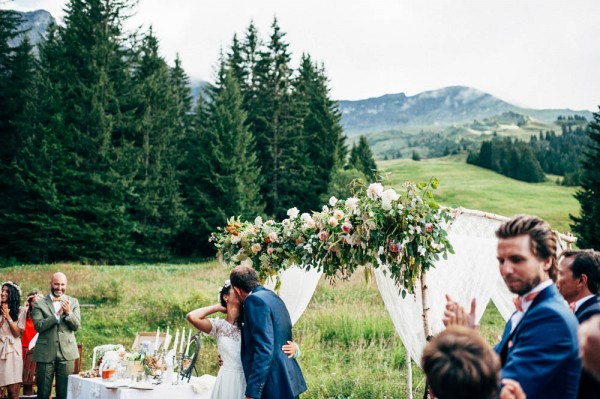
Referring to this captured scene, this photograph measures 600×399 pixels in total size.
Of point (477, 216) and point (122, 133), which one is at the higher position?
point (122, 133)

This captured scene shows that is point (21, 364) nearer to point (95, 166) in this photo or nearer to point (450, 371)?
point (450, 371)

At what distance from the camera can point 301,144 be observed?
36.9 metres

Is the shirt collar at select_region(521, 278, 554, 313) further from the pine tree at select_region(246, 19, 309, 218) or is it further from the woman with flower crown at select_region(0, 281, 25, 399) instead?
the pine tree at select_region(246, 19, 309, 218)

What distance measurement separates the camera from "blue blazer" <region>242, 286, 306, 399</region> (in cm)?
423

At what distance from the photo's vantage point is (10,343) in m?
7.70

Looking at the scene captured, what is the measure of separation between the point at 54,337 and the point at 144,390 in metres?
1.84

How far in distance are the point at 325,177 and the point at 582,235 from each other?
1808 centimetres

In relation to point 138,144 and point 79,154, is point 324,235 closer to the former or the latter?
point 79,154

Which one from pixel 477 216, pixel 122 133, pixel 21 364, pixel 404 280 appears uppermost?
pixel 122 133

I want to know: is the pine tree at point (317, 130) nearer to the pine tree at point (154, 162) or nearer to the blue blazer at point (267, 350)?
the pine tree at point (154, 162)

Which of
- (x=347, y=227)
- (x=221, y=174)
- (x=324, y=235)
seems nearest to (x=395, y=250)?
(x=347, y=227)

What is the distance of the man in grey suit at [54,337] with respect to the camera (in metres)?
7.01

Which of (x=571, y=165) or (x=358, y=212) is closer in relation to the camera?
(x=358, y=212)

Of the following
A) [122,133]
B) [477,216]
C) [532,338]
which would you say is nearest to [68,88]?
[122,133]
